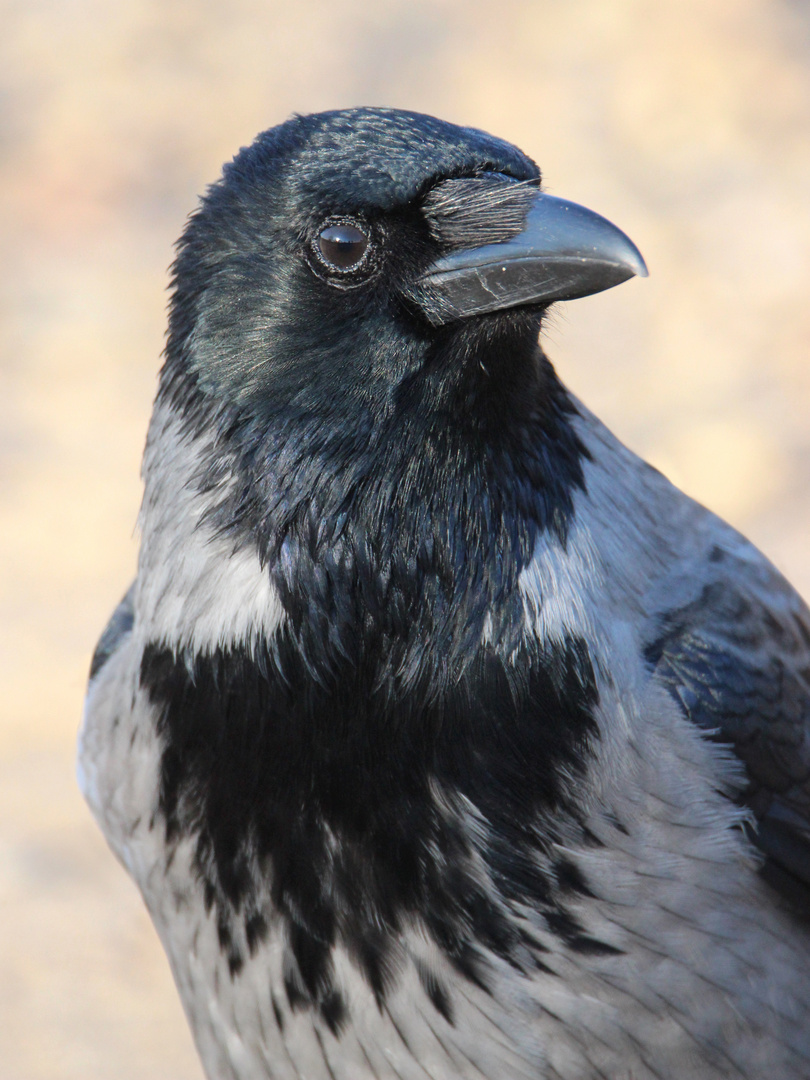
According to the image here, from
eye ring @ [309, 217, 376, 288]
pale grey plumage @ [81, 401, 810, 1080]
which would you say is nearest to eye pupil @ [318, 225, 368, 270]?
eye ring @ [309, 217, 376, 288]

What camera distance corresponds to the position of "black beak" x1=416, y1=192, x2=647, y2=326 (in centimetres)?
244

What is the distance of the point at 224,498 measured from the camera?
262 cm

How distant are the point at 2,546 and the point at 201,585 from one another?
4.85 meters

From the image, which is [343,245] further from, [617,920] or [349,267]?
[617,920]

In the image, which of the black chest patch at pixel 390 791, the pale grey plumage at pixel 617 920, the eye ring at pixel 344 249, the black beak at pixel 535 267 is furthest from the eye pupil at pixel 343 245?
the black chest patch at pixel 390 791

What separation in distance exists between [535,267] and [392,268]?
0.25 metres

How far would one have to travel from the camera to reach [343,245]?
2.46m

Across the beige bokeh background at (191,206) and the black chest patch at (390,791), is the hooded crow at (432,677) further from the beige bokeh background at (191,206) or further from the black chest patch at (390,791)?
the beige bokeh background at (191,206)

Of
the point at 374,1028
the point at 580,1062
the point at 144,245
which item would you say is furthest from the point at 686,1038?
the point at 144,245

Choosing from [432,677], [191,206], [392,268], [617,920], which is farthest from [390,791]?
[191,206]

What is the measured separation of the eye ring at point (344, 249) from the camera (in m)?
2.46

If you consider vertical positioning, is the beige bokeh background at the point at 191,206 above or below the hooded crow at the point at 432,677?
above

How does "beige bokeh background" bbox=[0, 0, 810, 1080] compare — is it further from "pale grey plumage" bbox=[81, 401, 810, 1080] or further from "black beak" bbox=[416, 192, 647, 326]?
"black beak" bbox=[416, 192, 647, 326]

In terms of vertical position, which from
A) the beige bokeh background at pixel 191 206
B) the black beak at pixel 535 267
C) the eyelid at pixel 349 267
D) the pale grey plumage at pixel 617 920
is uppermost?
the beige bokeh background at pixel 191 206
